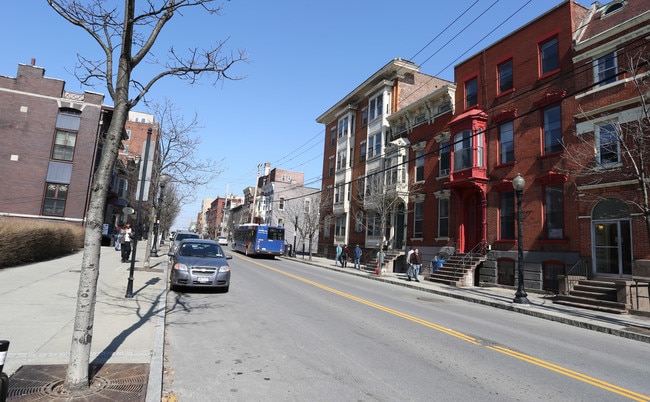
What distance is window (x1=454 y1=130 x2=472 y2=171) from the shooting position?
71.6ft

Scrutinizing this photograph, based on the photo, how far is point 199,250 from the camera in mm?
13211

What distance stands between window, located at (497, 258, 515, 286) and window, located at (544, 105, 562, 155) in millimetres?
5714

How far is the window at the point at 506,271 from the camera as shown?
19062 millimetres

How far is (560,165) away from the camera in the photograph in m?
17.1

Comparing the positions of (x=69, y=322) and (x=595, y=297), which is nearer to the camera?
(x=69, y=322)

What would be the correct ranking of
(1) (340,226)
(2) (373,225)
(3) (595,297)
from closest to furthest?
(3) (595,297) < (2) (373,225) < (1) (340,226)

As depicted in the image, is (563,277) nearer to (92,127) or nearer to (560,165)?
(560,165)

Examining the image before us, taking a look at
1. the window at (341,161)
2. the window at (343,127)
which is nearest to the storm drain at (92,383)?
the window at (341,161)

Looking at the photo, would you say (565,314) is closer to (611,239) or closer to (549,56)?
(611,239)

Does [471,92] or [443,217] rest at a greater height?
[471,92]

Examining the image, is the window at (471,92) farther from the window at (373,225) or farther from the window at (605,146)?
the window at (373,225)

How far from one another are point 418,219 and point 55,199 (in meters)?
28.1

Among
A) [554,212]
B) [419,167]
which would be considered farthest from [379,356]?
[419,167]

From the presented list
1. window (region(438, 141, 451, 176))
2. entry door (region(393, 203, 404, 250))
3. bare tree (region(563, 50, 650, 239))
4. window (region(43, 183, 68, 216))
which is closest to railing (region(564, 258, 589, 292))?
bare tree (region(563, 50, 650, 239))
